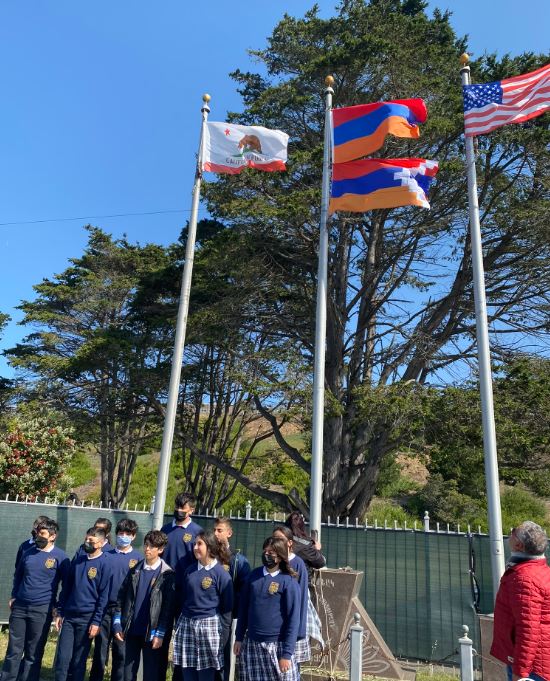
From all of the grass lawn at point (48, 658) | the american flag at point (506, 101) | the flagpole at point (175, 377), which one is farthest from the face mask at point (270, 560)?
the american flag at point (506, 101)

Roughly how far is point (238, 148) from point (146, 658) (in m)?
7.71

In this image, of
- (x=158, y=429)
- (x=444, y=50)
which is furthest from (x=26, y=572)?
(x=444, y=50)

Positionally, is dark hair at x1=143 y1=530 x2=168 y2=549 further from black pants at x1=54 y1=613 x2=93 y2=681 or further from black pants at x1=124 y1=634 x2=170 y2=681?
black pants at x1=54 y1=613 x2=93 y2=681

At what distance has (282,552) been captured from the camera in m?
4.61

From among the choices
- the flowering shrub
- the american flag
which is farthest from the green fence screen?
the flowering shrub

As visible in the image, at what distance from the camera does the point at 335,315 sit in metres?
15.8

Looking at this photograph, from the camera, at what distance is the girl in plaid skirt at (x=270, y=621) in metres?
4.42

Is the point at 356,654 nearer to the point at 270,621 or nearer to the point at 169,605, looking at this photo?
the point at 270,621

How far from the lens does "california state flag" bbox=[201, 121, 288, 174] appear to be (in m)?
9.73

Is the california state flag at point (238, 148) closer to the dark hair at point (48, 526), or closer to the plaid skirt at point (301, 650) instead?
the dark hair at point (48, 526)

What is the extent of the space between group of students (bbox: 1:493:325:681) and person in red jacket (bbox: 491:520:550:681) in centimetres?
158

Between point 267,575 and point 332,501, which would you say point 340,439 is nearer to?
point 332,501

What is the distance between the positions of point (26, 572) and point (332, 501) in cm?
933

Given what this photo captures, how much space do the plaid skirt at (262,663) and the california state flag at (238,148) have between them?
7.46 m
